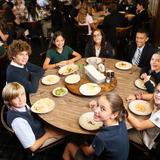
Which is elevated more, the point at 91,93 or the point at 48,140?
the point at 91,93

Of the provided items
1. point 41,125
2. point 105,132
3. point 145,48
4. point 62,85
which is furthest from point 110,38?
point 105,132

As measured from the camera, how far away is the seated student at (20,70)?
2725mm

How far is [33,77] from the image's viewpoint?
9.27ft

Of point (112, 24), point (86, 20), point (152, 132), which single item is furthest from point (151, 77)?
point (86, 20)

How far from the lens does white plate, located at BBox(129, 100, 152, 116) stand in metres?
2.33

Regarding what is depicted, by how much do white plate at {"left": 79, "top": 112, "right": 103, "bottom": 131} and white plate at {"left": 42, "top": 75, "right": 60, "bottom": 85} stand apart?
2.49 feet

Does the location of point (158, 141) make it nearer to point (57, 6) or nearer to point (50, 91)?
point (50, 91)

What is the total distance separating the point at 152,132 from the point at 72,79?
44.9 inches

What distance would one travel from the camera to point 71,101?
8.39 ft

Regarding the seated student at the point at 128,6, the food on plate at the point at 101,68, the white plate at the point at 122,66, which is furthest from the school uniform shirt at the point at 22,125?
the seated student at the point at 128,6

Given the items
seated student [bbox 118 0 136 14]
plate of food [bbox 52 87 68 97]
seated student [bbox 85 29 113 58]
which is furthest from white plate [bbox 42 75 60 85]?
seated student [bbox 118 0 136 14]

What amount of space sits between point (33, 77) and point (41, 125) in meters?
0.65

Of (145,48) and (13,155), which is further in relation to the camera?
(145,48)

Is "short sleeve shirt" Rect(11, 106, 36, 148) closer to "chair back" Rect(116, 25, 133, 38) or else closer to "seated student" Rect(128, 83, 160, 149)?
"seated student" Rect(128, 83, 160, 149)
